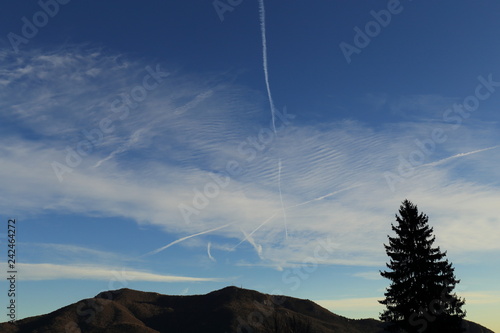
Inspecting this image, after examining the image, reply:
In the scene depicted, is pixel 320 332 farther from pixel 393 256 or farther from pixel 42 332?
pixel 393 256

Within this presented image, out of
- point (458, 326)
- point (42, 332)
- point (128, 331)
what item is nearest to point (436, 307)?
point (458, 326)

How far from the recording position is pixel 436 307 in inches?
1433

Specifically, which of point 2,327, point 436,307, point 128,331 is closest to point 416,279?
point 436,307

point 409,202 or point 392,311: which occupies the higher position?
point 409,202

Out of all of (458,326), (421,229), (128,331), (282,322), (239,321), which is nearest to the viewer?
(282,322)

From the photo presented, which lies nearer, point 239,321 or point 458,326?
point 458,326

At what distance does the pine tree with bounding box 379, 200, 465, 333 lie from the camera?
36.3 metres

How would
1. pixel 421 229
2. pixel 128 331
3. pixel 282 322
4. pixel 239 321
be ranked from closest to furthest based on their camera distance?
pixel 282 322
pixel 421 229
pixel 128 331
pixel 239 321

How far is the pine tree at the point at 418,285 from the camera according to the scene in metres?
36.3

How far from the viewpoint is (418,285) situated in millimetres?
37250

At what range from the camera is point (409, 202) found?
4091 centimetres

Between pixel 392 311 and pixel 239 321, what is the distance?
166m

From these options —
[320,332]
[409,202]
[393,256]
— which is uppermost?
[409,202]

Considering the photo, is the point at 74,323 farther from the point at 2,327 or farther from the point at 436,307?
the point at 436,307
